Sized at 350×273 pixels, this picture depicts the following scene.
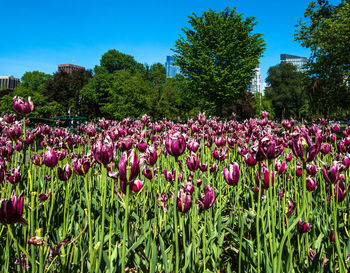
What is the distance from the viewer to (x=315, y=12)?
23.5m

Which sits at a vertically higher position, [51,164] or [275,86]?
[275,86]

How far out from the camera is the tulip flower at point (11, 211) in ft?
4.45

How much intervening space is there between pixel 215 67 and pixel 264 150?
26029 millimetres

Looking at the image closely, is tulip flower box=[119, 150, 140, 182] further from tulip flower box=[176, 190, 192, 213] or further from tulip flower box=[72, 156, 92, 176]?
tulip flower box=[72, 156, 92, 176]

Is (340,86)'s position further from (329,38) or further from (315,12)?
(315,12)

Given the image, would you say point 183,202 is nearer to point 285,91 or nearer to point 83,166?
point 83,166

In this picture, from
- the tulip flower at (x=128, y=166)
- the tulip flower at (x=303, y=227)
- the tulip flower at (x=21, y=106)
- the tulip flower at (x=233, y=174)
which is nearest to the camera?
the tulip flower at (x=128, y=166)

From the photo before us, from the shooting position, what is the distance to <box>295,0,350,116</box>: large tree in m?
18.2

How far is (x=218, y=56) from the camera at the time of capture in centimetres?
2656

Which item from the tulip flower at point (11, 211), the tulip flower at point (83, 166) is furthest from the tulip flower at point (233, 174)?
the tulip flower at point (11, 211)

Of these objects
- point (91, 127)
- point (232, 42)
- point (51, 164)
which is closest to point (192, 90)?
point (232, 42)

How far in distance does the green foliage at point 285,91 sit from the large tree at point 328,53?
1614 inches

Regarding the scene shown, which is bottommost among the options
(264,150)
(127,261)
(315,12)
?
(127,261)

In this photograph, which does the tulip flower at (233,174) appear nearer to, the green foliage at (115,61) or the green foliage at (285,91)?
the green foliage at (115,61)
